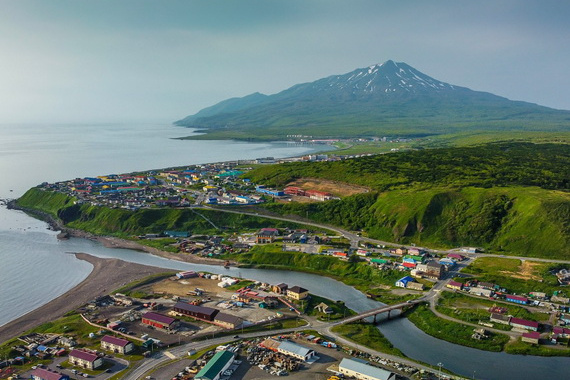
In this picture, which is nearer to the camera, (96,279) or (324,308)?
(324,308)

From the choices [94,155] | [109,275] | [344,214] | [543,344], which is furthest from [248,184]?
[94,155]

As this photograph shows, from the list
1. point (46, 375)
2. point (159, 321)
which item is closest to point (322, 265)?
point (159, 321)

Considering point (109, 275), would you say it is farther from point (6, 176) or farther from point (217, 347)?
point (6, 176)

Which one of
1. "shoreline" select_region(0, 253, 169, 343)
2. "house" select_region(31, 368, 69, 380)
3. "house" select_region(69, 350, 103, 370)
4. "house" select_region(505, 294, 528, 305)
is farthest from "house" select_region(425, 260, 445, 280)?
"house" select_region(31, 368, 69, 380)

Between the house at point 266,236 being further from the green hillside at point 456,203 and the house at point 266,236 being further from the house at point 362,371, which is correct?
the house at point 362,371

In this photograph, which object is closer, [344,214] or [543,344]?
[543,344]

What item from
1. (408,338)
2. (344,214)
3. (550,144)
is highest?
(550,144)

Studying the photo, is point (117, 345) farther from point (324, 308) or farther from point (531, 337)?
point (531, 337)

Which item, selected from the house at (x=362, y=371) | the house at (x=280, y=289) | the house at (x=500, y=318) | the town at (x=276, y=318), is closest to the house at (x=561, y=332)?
the town at (x=276, y=318)

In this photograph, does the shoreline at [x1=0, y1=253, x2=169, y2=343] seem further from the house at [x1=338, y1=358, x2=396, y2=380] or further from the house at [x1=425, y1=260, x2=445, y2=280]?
the house at [x1=425, y1=260, x2=445, y2=280]
